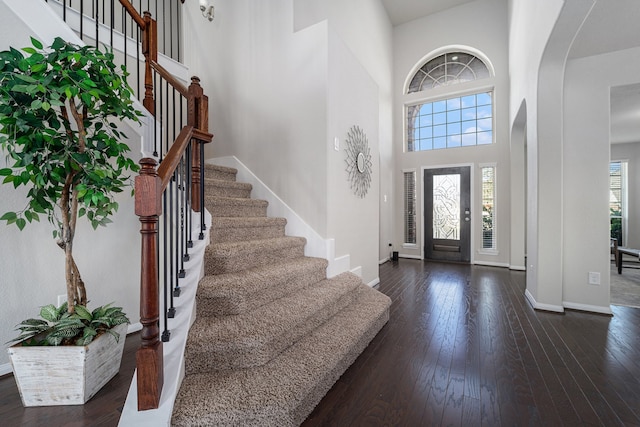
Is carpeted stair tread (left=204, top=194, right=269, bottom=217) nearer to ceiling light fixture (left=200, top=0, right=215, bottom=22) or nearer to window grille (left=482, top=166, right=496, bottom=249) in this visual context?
ceiling light fixture (left=200, top=0, right=215, bottom=22)

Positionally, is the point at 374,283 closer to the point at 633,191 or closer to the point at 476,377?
the point at 476,377

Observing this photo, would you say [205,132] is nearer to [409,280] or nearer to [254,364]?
[254,364]

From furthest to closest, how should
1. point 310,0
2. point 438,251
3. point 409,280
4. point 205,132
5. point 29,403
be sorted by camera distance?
point 438,251 → point 409,280 → point 310,0 → point 205,132 → point 29,403

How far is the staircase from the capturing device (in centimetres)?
125

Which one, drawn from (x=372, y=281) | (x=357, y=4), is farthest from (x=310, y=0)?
(x=372, y=281)

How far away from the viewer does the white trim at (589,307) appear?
9.22ft

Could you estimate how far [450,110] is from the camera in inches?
229

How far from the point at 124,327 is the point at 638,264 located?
781 cm

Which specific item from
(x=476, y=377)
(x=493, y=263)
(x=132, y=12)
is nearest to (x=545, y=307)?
(x=476, y=377)

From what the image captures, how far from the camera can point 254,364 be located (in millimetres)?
1465

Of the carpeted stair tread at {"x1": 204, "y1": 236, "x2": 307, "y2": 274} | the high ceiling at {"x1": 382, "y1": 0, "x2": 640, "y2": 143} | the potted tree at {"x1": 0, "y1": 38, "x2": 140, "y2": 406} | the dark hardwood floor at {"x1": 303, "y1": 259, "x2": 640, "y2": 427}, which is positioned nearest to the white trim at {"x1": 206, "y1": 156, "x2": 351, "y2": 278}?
the carpeted stair tread at {"x1": 204, "y1": 236, "x2": 307, "y2": 274}

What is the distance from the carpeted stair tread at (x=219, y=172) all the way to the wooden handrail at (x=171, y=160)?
1079mm

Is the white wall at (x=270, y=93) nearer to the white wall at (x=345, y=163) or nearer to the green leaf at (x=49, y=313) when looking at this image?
the white wall at (x=345, y=163)

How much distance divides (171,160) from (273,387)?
122cm
